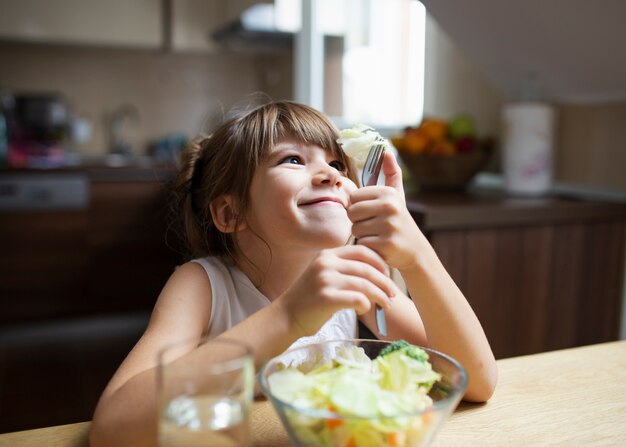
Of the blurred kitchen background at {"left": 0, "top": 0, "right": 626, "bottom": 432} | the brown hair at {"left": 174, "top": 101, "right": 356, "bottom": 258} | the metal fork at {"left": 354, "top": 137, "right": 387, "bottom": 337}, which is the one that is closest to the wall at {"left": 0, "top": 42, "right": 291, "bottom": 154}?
the blurred kitchen background at {"left": 0, "top": 0, "right": 626, "bottom": 432}

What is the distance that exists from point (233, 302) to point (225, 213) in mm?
152

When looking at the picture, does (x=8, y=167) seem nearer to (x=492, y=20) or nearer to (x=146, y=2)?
(x=146, y=2)

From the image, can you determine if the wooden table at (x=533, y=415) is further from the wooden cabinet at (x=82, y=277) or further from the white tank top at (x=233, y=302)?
the wooden cabinet at (x=82, y=277)

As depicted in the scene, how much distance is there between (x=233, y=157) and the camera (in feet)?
3.30

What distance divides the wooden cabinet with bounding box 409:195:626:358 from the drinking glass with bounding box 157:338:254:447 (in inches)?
49.3

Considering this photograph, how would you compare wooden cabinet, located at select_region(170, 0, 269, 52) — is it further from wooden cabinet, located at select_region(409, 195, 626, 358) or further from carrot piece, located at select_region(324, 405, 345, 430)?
carrot piece, located at select_region(324, 405, 345, 430)

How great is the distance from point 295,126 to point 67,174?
2277mm

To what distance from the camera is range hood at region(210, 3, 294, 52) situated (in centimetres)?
346

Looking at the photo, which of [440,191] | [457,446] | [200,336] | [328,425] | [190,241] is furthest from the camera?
[440,191]

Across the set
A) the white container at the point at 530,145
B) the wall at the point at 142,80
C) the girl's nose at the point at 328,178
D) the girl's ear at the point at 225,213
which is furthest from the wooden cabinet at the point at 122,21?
the girl's nose at the point at 328,178

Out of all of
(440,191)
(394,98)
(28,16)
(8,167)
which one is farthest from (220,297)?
(28,16)

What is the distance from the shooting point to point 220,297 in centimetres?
97

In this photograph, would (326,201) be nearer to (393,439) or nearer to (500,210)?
(393,439)

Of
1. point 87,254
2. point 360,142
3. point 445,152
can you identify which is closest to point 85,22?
point 87,254
